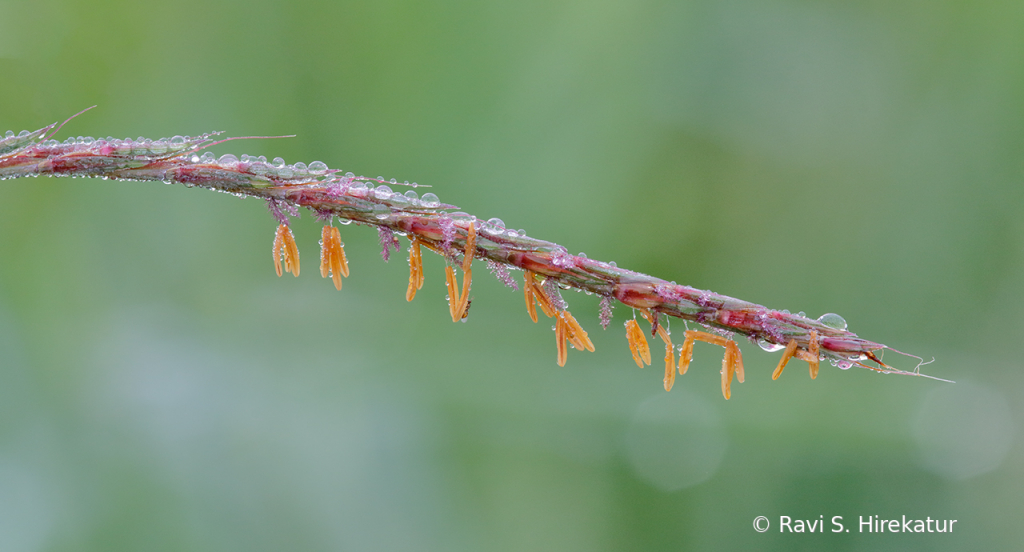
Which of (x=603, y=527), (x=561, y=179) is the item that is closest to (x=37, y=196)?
(x=561, y=179)

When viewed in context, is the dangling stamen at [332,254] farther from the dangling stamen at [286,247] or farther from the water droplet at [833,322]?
the water droplet at [833,322]

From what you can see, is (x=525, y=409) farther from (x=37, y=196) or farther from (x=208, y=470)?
(x=37, y=196)

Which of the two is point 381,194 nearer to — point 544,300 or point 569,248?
point 544,300

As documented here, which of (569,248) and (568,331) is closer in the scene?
(568,331)

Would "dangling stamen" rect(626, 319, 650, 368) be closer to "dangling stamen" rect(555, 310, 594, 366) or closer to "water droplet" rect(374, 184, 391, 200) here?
"dangling stamen" rect(555, 310, 594, 366)

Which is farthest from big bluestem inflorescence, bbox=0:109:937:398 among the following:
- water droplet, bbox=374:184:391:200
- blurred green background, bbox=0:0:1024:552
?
blurred green background, bbox=0:0:1024:552

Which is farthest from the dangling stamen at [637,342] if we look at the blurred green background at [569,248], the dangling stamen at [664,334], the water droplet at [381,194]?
the blurred green background at [569,248]

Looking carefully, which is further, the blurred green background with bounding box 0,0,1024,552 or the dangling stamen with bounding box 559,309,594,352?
the blurred green background with bounding box 0,0,1024,552

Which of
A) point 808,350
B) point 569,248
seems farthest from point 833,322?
point 569,248
